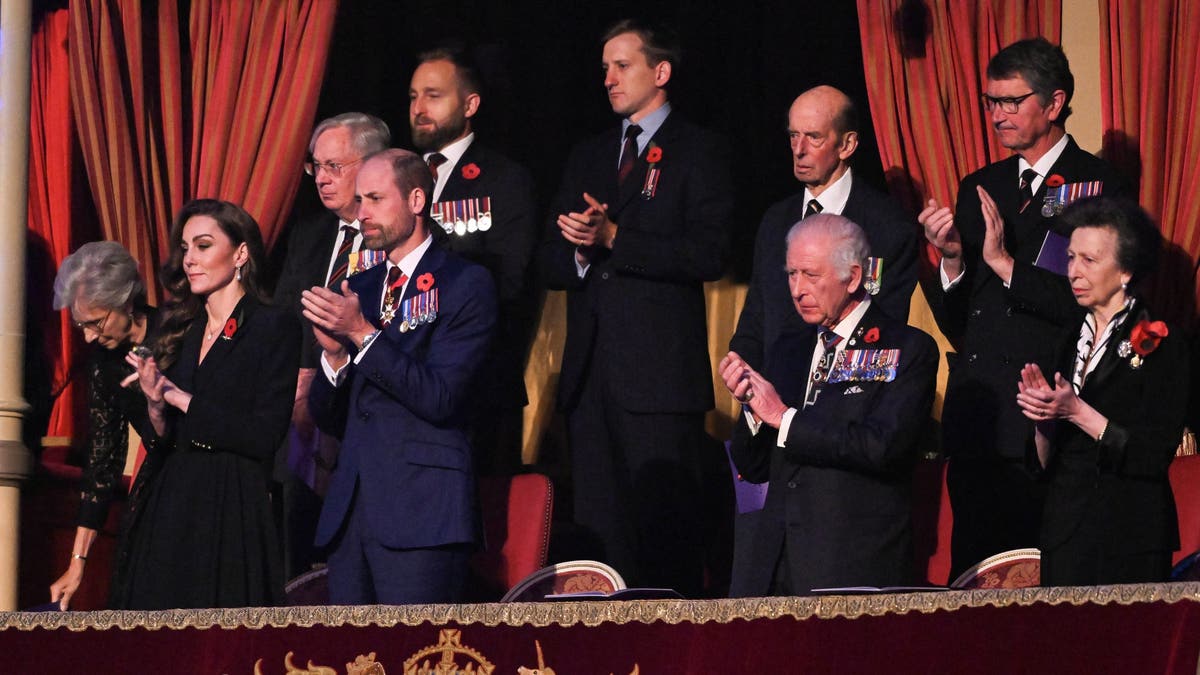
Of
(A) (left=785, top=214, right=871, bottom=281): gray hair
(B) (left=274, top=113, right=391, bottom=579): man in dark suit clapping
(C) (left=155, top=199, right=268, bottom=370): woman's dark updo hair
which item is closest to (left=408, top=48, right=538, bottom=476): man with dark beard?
(B) (left=274, top=113, right=391, bottom=579): man in dark suit clapping

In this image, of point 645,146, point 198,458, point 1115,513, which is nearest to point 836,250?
point 1115,513

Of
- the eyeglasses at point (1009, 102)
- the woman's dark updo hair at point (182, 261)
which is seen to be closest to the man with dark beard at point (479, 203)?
the woman's dark updo hair at point (182, 261)

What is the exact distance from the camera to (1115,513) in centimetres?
488

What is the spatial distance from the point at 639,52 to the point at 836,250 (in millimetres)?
1505

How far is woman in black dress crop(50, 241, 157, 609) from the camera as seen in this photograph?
584 cm

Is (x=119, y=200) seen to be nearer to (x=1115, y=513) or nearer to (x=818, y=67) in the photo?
(x=818, y=67)

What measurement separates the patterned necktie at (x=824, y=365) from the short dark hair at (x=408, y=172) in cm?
119

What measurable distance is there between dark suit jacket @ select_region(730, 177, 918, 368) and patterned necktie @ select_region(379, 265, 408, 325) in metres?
1.09

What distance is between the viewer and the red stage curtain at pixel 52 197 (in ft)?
24.1

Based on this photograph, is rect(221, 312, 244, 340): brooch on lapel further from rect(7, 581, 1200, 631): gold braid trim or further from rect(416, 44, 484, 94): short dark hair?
rect(416, 44, 484, 94): short dark hair

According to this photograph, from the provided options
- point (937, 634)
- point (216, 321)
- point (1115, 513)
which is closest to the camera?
point (937, 634)

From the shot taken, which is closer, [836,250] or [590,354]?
[836,250]

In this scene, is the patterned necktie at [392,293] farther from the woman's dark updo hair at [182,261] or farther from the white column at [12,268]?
the white column at [12,268]

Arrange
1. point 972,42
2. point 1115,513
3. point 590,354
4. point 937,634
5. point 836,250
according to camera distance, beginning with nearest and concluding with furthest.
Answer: point 937,634, point 1115,513, point 836,250, point 590,354, point 972,42
